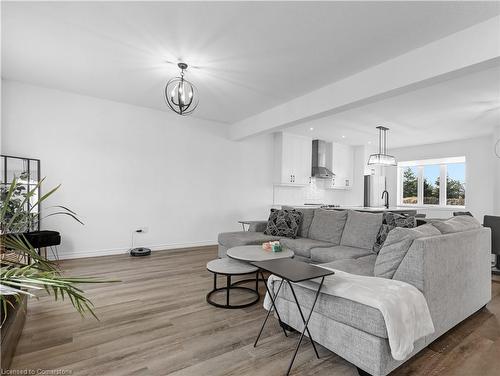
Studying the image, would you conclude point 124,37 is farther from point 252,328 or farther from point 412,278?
point 412,278

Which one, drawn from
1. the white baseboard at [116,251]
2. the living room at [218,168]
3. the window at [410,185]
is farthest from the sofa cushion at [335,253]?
the window at [410,185]

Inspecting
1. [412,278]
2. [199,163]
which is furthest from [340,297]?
[199,163]

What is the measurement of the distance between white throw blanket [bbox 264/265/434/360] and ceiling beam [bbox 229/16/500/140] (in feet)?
7.13

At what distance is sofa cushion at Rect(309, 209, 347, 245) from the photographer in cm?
386

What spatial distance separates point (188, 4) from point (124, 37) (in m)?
0.92

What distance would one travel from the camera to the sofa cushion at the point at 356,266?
250 cm

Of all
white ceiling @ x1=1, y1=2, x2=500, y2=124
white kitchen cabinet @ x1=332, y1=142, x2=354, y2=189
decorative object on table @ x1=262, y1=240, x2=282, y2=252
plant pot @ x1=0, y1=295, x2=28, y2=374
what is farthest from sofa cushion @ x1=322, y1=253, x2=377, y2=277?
white kitchen cabinet @ x1=332, y1=142, x2=354, y2=189

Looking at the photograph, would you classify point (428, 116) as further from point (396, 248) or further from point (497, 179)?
point (396, 248)

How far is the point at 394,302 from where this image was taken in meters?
1.69

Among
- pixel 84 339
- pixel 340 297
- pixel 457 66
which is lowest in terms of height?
pixel 84 339

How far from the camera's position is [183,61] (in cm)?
332

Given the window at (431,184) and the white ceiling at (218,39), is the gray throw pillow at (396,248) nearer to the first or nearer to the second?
the white ceiling at (218,39)

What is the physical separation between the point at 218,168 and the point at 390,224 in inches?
151

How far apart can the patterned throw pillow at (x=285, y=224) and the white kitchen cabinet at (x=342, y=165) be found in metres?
4.02
